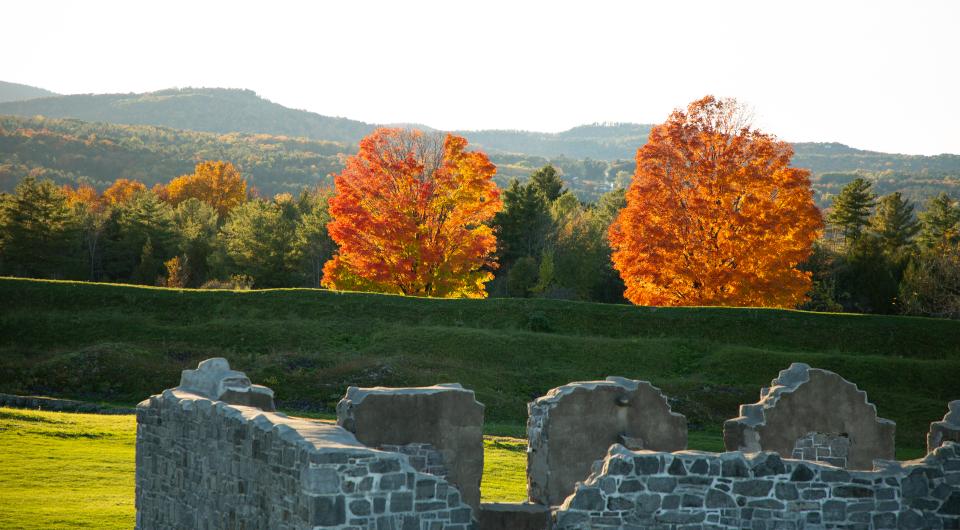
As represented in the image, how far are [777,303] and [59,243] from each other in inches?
1692

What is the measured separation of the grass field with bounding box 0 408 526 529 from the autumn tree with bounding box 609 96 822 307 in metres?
19.0

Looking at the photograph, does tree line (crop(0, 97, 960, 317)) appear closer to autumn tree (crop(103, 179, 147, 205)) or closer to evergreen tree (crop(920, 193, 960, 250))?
evergreen tree (crop(920, 193, 960, 250))

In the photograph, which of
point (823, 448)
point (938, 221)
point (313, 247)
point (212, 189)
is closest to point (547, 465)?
point (823, 448)

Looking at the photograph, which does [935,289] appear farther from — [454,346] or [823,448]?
[823,448]

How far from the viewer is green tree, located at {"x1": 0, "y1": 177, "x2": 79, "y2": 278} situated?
6438cm

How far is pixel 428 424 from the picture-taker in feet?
51.6

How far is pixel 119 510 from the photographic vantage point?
20391 millimetres

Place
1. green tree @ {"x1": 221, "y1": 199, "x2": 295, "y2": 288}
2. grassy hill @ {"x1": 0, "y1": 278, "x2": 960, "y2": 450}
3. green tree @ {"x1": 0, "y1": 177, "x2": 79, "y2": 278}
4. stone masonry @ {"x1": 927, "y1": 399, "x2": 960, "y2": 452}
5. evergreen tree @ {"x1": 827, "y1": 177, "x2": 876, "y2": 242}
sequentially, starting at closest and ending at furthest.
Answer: stone masonry @ {"x1": 927, "y1": 399, "x2": 960, "y2": 452}
grassy hill @ {"x1": 0, "y1": 278, "x2": 960, "y2": 450}
green tree @ {"x1": 0, "y1": 177, "x2": 79, "y2": 278}
green tree @ {"x1": 221, "y1": 199, "x2": 295, "y2": 288}
evergreen tree @ {"x1": 827, "y1": 177, "x2": 876, "y2": 242}

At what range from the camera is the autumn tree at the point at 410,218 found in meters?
49.5

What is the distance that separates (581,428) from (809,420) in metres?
→ 4.20

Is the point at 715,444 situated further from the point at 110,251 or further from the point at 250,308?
the point at 110,251

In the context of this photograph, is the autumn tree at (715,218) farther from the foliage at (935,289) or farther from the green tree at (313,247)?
the green tree at (313,247)

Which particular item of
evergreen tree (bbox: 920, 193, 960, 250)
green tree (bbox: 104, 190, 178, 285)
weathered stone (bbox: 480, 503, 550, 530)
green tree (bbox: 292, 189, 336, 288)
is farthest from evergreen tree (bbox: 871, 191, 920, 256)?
weathered stone (bbox: 480, 503, 550, 530)

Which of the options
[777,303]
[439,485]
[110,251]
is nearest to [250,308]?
[777,303]
